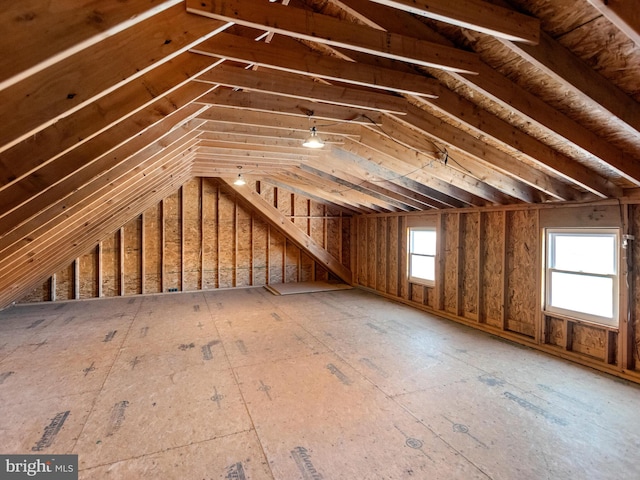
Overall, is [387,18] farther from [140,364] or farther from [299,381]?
[140,364]

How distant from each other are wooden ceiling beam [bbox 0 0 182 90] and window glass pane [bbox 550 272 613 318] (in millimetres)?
4609

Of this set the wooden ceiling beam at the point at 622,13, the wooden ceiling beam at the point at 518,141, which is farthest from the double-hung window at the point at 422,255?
the wooden ceiling beam at the point at 622,13

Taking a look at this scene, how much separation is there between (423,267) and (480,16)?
5.14 metres

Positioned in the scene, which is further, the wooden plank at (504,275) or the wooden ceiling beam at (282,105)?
the wooden plank at (504,275)

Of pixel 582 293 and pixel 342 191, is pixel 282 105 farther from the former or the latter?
pixel 582 293

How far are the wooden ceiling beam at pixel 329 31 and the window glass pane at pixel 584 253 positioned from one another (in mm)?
2897

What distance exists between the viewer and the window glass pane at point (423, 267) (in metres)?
5.98

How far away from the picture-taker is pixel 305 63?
2008 millimetres

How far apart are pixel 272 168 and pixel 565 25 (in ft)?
14.3

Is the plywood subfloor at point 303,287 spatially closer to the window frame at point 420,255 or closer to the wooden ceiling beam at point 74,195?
the window frame at point 420,255

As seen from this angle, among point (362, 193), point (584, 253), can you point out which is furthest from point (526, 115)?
point (362, 193)

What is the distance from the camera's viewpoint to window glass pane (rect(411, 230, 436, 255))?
6.02m

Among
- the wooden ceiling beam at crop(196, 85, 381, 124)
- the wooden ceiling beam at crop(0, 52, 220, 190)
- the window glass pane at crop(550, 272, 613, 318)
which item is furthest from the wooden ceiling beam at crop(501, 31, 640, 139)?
the window glass pane at crop(550, 272, 613, 318)

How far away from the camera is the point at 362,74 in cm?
215
